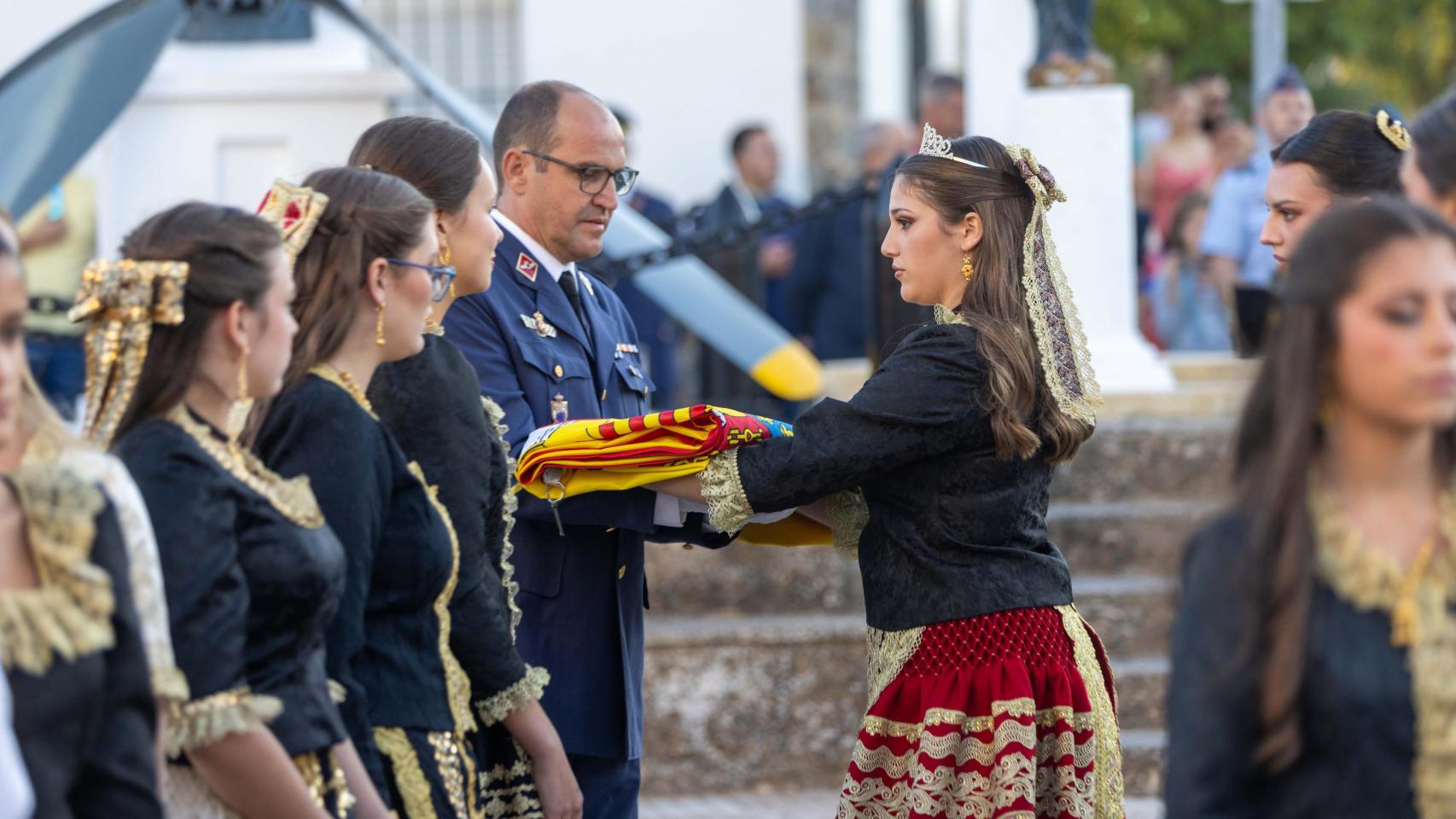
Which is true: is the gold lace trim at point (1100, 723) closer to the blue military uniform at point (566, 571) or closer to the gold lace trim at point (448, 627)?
the blue military uniform at point (566, 571)

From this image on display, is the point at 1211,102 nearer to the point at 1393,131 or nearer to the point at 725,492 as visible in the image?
the point at 1393,131

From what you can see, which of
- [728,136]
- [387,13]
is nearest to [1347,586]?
[728,136]

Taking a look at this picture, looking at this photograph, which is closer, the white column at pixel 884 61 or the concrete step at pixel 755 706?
the concrete step at pixel 755 706

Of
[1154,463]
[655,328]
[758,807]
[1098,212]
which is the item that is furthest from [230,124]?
[1154,463]

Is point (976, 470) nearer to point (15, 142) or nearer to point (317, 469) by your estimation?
point (317, 469)

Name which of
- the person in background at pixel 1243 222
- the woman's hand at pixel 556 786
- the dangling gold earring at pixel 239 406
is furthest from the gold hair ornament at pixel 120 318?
the person in background at pixel 1243 222

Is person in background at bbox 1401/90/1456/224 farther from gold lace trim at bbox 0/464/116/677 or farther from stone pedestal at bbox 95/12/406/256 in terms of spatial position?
stone pedestal at bbox 95/12/406/256

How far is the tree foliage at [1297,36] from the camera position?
65.8 feet

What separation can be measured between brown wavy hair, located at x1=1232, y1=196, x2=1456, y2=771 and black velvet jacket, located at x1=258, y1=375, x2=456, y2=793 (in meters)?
1.21

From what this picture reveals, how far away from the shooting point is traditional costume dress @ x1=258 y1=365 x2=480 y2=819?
283 centimetres

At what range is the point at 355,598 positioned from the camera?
283 cm

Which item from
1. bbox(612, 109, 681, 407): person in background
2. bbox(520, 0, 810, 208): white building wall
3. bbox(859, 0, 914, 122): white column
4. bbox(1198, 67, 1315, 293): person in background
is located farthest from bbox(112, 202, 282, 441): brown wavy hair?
bbox(859, 0, 914, 122): white column

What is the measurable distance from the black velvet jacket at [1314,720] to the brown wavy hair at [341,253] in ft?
4.39

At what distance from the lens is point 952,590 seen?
358 cm
